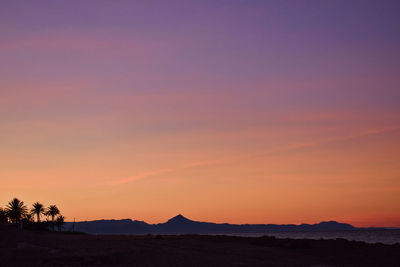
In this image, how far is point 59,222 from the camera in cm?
13400

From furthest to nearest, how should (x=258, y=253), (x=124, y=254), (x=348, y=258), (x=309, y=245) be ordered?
(x=309, y=245), (x=258, y=253), (x=348, y=258), (x=124, y=254)

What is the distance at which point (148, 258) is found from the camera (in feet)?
102

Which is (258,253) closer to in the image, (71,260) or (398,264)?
(398,264)

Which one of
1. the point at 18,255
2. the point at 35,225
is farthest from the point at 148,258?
the point at 35,225

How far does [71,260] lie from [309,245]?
1172 inches

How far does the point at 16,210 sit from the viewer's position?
100875 mm

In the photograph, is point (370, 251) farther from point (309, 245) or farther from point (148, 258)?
point (148, 258)

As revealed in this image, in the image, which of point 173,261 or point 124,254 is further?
point 124,254

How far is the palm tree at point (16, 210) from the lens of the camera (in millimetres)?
100125

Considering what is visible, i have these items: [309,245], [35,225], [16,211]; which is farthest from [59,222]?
[309,245]

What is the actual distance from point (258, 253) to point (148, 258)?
43.1 feet

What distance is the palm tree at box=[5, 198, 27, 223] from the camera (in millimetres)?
100125

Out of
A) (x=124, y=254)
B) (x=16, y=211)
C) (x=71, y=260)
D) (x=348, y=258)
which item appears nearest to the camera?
(x=71, y=260)

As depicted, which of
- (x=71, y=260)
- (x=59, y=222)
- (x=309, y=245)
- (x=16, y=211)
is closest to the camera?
(x=71, y=260)
